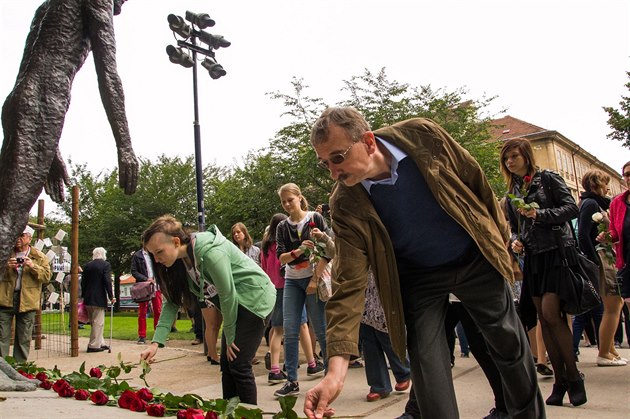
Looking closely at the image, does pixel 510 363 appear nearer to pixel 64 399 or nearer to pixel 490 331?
pixel 490 331

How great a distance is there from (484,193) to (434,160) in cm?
33

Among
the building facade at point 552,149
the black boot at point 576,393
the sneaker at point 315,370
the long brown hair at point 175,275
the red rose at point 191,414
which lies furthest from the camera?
the building facade at point 552,149

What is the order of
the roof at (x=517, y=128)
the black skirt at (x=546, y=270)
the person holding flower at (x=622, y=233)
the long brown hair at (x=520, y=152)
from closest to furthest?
1. the black skirt at (x=546, y=270)
2. the long brown hair at (x=520, y=152)
3. the person holding flower at (x=622, y=233)
4. the roof at (x=517, y=128)

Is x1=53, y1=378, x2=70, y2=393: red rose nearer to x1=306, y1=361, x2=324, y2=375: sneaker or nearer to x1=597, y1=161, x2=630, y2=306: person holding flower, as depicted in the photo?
x1=306, y1=361, x2=324, y2=375: sneaker

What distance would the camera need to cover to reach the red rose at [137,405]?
317 cm

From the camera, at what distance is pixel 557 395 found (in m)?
4.27

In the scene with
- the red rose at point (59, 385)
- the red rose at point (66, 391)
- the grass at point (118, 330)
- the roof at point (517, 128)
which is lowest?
the grass at point (118, 330)

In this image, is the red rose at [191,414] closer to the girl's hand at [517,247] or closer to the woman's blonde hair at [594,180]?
the girl's hand at [517,247]

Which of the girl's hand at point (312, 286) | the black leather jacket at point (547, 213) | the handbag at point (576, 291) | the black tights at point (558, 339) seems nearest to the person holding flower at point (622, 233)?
the handbag at point (576, 291)

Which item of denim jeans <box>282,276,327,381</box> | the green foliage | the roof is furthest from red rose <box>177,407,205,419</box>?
the roof

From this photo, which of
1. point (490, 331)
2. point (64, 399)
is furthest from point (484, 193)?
point (64, 399)

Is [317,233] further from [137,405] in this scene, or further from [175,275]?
[137,405]

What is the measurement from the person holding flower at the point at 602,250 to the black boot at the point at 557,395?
155 cm

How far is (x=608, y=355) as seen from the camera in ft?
19.1
